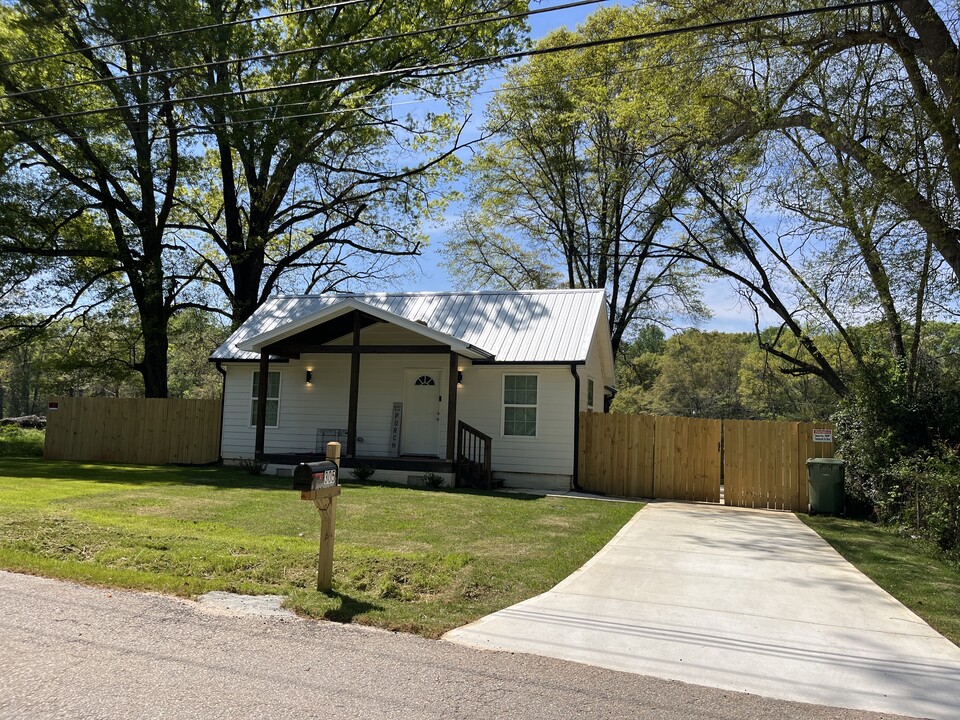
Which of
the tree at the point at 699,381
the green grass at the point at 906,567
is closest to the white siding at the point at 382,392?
the green grass at the point at 906,567

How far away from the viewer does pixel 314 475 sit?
5.78 meters

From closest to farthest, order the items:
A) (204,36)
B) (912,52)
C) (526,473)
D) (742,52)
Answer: (912,52)
(742,52)
(526,473)
(204,36)

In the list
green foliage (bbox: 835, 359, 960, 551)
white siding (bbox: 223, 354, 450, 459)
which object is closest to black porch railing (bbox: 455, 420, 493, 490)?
white siding (bbox: 223, 354, 450, 459)

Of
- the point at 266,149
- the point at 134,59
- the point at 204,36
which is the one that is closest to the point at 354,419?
the point at 266,149

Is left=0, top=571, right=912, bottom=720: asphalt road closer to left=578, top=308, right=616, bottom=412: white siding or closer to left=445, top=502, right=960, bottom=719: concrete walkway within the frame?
left=445, top=502, right=960, bottom=719: concrete walkway

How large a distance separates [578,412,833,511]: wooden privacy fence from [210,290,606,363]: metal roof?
1960 mm

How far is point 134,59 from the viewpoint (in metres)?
22.4

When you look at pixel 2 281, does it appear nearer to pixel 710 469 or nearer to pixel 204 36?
pixel 204 36

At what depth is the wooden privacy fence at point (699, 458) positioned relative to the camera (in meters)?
14.1

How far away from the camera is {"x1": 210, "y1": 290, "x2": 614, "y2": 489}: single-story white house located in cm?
1545

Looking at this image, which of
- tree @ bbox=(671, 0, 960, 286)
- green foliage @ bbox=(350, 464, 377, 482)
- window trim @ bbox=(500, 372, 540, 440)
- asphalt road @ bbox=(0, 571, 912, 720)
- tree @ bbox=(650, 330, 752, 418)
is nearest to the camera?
asphalt road @ bbox=(0, 571, 912, 720)

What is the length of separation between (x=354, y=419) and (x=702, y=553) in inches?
348

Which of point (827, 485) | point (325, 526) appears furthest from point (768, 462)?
point (325, 526)

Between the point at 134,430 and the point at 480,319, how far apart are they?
10.4 metres
